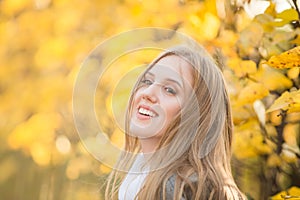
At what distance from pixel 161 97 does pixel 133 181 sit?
3.9 inches

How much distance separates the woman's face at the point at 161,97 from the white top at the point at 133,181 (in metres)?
0.03

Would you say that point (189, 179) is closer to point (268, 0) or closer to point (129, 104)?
point (129, 104)

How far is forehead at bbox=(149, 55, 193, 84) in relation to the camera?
0.69m

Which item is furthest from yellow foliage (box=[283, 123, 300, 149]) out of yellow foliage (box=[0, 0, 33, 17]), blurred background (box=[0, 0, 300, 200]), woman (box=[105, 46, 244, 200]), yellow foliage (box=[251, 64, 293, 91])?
yellow foliage (box=[0, 0, 33, 17])

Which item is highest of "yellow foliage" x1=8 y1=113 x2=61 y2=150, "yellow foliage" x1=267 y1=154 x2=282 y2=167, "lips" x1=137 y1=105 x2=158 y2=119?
"lips" x1=137 y1=105 x2=158 y2=119

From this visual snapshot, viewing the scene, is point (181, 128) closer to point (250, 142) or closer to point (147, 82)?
point (147, 82)

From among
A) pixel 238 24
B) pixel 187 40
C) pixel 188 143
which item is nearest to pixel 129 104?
pixel 188 143

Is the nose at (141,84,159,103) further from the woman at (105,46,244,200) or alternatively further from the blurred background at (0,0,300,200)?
the blurred background at (0,0,300,200)

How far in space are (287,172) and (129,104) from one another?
60 cm

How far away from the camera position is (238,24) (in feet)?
3.98

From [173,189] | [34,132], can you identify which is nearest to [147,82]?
[173,189]

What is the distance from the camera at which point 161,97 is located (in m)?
0.68

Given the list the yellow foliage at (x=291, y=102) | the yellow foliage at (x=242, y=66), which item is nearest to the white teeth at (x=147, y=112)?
the yellow foliage at (x=291, y=102)

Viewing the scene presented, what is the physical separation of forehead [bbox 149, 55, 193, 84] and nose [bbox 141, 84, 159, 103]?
21mm
